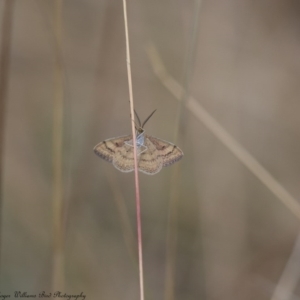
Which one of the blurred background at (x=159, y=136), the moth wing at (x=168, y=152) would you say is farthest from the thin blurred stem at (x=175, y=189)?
the moth wing at (x=168, y=152)

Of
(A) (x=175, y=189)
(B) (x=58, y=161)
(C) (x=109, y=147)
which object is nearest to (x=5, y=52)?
(B) (x=58, y=161)

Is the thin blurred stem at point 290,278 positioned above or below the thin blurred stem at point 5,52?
below

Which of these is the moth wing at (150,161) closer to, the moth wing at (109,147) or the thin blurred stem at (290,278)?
the moth wing at (109,147)

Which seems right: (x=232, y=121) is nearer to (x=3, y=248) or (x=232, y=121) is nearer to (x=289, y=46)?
(x=289, y=46)

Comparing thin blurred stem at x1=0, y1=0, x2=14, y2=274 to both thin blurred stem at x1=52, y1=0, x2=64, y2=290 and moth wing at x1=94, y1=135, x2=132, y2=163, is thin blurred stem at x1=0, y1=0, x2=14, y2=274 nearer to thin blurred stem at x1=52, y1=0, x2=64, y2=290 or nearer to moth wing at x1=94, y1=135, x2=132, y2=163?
thin blurred stem at x1=52, y1=0, x2=64, y2=290

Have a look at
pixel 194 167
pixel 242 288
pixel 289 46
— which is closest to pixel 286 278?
pixel 242 288

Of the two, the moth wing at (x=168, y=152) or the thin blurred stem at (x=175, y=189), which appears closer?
the moth wing at (x=168, y=152)

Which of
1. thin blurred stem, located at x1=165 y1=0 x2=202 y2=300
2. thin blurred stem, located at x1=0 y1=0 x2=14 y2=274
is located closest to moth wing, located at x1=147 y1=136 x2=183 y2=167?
thin blurred stem, located at x1=165 y1=0 x2=202 y2=300
